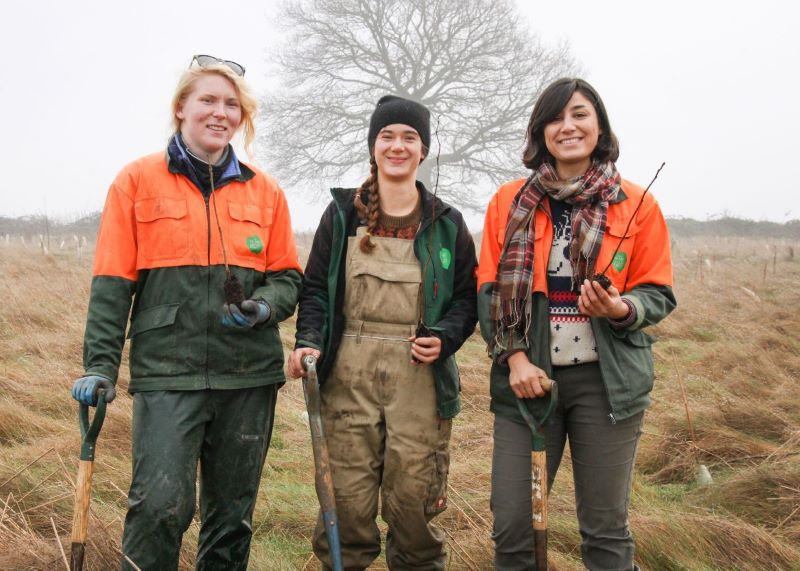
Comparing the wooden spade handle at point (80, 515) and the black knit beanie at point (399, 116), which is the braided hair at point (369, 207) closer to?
the black knit beanie at point (399, 116)

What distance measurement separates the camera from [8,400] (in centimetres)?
462

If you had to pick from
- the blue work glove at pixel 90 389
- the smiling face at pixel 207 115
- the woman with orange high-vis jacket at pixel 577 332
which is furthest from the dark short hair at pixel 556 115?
the blue work glove at pixel 90 389

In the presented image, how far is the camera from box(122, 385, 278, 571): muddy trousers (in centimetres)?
236

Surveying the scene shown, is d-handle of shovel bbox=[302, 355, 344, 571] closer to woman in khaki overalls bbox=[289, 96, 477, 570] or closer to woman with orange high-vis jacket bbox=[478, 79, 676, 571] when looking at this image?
woman in khaki overalls bbox=[289, 96, 477, 570]

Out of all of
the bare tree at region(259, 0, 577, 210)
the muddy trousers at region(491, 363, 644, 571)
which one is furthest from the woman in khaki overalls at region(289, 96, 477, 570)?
the bare tree at region(259, 0, 577, 210)

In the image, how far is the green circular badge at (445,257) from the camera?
8.86 ft

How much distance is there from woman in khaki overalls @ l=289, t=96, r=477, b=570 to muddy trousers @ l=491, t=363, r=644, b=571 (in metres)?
0.33

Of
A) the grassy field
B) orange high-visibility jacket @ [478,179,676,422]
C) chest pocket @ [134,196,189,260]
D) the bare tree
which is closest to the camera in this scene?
orange high-visibility jacket @ [478,179,676,422]

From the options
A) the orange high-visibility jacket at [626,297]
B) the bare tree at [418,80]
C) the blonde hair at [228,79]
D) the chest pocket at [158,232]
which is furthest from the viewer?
the bare tree at [418,80]

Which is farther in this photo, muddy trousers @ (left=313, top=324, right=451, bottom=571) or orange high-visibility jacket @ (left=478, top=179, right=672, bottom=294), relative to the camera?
muddy trousers @ (left=313, top=324, right=451, bottom=571)

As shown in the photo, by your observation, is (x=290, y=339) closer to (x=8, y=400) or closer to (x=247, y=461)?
(x=8, y=400)

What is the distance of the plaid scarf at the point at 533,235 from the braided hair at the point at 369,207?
513 mm

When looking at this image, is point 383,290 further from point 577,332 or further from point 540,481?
point 540,481

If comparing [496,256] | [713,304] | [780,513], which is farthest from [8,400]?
[713,304]
